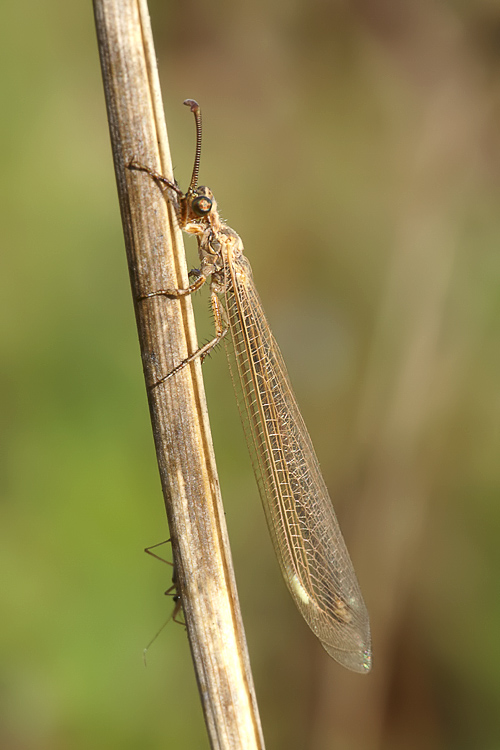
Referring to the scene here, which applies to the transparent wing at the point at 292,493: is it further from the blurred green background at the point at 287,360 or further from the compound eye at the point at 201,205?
the blurred green background at the point at 287,360

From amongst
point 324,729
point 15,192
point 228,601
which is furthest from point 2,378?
point 324,729

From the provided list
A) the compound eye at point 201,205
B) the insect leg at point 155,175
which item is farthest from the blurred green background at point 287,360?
the insect leg at point 155,175

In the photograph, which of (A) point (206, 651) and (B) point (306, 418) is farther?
(B) point (306, 418)

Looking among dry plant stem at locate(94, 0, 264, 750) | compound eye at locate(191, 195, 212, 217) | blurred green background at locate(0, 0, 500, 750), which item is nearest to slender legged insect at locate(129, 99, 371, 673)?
compound eye at locate(191, 195, 212, 217)

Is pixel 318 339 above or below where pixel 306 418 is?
above

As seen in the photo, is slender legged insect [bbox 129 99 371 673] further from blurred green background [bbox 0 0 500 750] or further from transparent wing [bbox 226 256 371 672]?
blurred green background [bbox 0 0 500 750]

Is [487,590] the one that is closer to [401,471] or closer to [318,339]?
[401,471]

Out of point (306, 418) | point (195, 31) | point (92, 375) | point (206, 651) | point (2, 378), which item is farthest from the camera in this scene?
point (195, 31)
